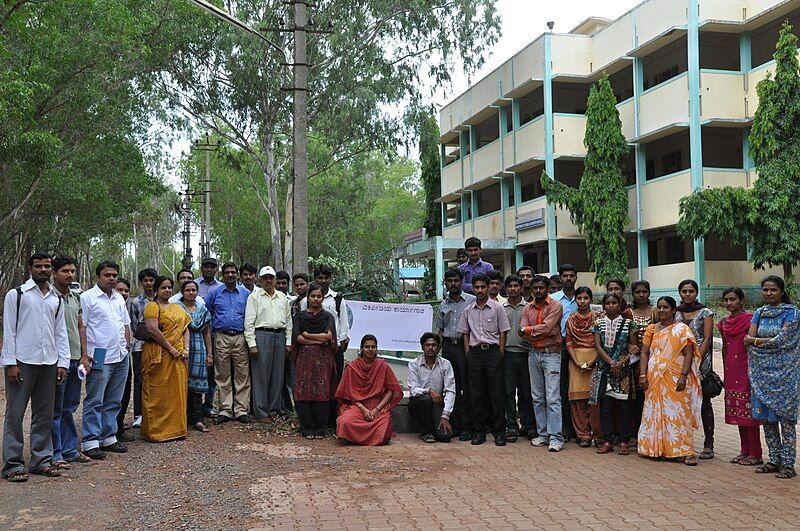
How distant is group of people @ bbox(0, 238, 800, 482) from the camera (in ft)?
23.9

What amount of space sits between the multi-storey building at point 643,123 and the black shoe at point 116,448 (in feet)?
59.9

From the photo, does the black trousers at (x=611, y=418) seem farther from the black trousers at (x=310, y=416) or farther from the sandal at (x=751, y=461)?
the black trousers at (x=310, y=416)

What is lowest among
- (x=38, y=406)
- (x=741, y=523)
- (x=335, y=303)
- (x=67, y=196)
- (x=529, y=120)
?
(x=741, y=523)

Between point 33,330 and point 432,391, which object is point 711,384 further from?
point 33,330

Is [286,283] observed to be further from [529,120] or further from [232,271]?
[529,120]

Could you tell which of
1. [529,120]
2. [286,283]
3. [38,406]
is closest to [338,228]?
[529,120]

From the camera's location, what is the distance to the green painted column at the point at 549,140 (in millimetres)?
27422

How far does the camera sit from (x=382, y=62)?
28062mm

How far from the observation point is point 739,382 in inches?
300

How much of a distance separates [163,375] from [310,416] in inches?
70.7

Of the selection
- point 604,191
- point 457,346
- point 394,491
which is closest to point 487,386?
point 457,346

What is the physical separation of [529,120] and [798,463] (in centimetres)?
2450

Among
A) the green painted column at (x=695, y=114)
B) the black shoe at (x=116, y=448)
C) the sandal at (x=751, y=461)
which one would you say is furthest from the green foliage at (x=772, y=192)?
the black shoe at (x=116, y=448)

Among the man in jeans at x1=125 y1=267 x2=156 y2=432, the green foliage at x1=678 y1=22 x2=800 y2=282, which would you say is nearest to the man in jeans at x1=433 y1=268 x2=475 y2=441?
the man in jeans at x1=125 y1=267 x2=156 y2=432
